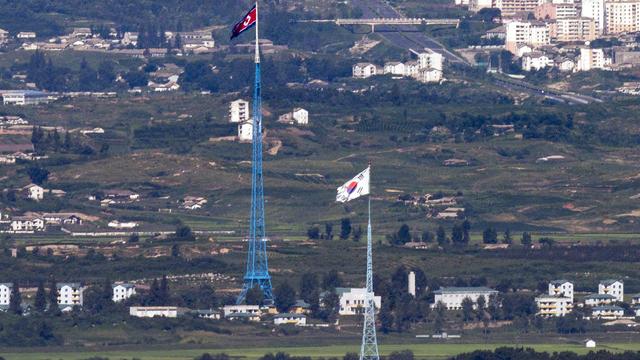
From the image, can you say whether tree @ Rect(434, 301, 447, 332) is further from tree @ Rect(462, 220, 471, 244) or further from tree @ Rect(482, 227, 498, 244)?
tree @ Rect(482, 227, 498, 244)

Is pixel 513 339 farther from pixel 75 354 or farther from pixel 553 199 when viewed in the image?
pixel 553 199

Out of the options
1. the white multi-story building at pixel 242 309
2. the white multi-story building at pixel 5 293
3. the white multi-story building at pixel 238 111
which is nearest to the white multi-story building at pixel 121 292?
the white multi-story building at pixel 5 293

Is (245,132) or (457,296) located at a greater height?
(245,132)

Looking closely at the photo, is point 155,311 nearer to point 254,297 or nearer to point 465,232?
point 254,297

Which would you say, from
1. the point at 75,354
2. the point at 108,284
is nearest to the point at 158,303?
the point at 108,284

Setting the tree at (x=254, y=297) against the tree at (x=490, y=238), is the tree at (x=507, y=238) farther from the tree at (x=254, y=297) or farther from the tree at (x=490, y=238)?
the tree at (x=254, y=297)

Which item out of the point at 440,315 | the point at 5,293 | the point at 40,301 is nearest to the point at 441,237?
the point at 440,315
